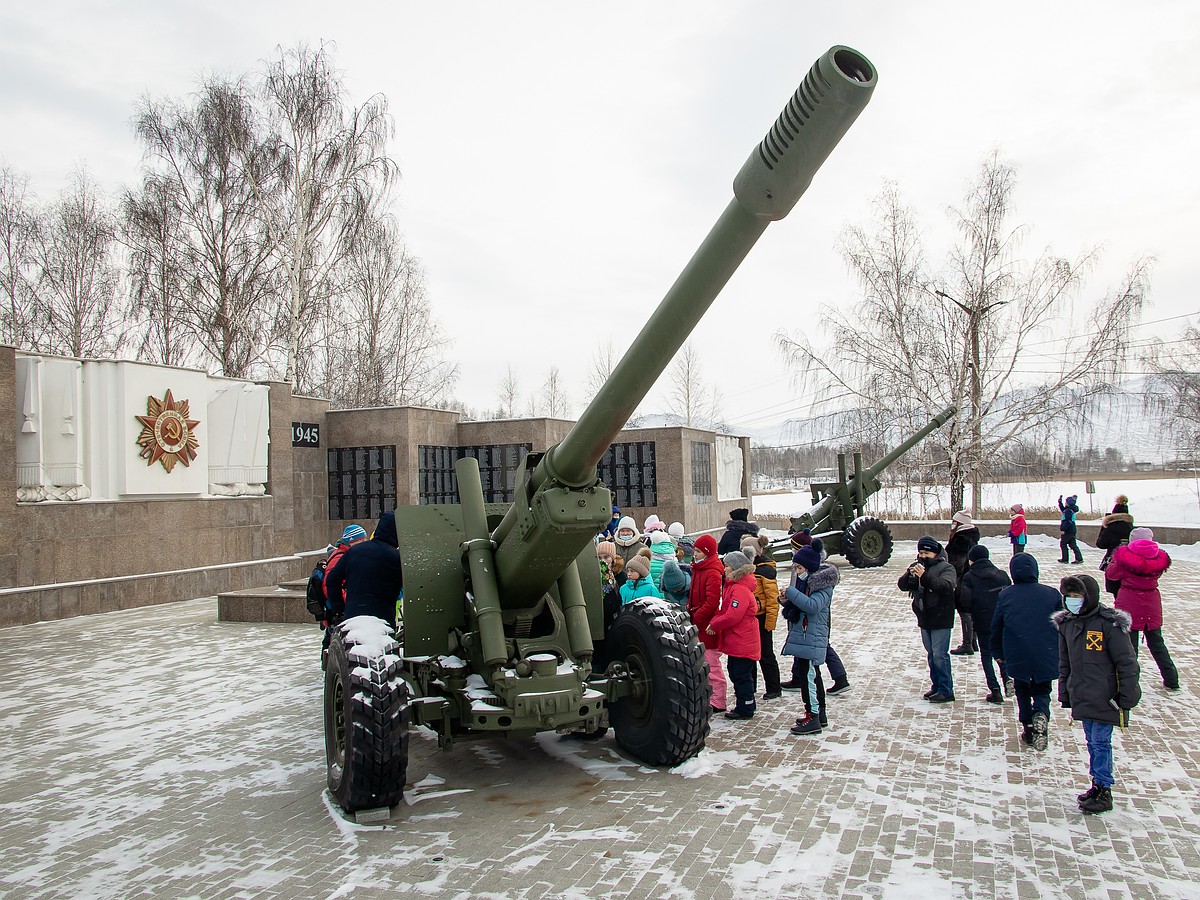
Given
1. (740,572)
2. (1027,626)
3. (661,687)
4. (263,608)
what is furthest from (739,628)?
(263,608)

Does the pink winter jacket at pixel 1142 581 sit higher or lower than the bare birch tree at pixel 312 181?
lower

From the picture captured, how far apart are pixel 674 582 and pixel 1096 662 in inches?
128

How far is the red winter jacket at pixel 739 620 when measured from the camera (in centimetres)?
631

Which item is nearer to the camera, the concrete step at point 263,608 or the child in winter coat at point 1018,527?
the concrete step at point 263,608

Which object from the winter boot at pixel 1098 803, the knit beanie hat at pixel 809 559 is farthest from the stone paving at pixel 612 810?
the knit beanie hat at pixel 809 559

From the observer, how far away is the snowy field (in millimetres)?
26492

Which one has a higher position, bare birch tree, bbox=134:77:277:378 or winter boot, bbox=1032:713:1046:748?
bare birch tree, bbox=134:77:277:378

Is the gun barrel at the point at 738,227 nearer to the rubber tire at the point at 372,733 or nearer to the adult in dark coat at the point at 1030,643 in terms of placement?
the rubber tire at the point at 372,733

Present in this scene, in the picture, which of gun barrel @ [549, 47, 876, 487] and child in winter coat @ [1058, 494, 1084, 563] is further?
child in winter coat @ [1058, 494, 1084, 563]

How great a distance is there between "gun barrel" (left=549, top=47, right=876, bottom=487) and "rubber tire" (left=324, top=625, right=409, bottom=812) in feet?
4.50

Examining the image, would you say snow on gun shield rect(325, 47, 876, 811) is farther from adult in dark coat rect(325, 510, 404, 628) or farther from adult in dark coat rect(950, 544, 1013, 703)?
adult in dark coat rect(950, 544, 1013, 703)

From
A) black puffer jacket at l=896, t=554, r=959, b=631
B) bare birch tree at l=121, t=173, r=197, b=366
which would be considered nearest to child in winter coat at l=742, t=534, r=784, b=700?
black puffer jacket at l=896, t=554, r=959, b=631

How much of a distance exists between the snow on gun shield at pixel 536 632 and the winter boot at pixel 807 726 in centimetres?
112

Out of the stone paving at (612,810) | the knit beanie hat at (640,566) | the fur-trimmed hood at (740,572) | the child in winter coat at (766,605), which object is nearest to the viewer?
the stone paving at (612,810)
